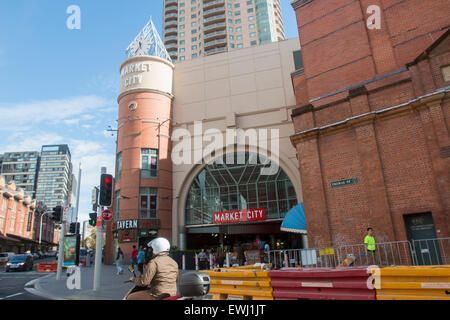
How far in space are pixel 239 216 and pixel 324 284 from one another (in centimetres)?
2190

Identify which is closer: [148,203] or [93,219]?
[93,219]

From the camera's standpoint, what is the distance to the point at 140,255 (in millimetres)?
16578

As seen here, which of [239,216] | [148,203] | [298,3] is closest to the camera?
[298,3]

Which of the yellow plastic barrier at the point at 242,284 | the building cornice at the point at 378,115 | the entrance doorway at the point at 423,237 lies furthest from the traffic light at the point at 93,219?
the entrance doorway at the point at 423,237

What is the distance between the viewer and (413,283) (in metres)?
5.01

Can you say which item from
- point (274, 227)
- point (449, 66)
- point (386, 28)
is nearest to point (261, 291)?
point (449, 66)

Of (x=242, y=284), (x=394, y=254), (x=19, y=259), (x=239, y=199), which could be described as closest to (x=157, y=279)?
(x=242, y=284)

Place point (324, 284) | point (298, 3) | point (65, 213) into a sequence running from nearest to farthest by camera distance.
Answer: point (324, 284) < point (65, 213) < point (298, 3)

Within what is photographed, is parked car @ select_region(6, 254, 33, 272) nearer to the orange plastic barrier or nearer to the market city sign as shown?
the orange plastic barrier

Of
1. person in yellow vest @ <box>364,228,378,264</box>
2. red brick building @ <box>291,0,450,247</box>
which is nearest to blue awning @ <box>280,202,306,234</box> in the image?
red brick building @ <box>291,0,450,247</box>

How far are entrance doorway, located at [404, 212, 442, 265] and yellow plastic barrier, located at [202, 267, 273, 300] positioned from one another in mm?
6554

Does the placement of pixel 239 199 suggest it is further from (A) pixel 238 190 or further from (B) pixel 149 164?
(B) pixel 149 164
